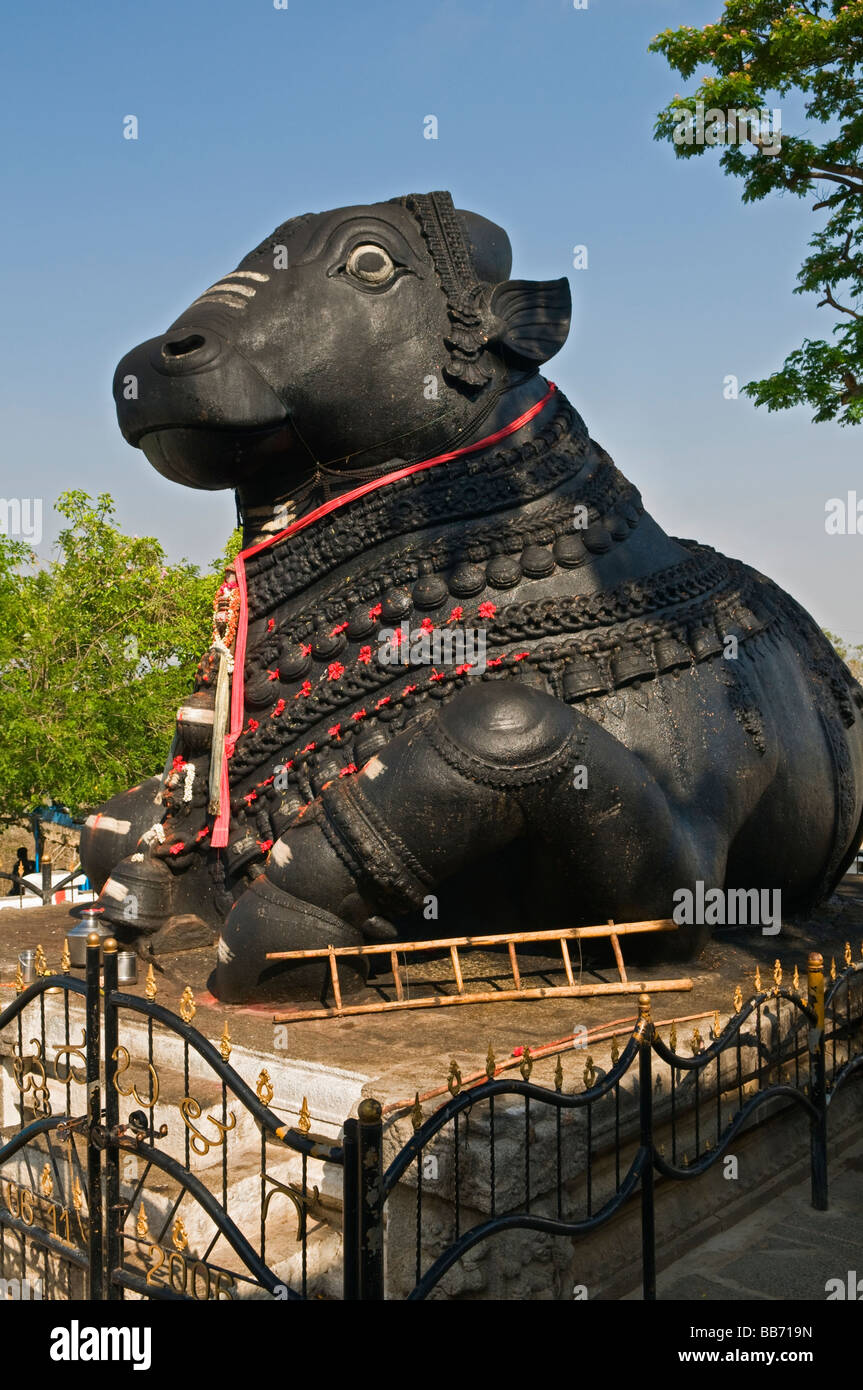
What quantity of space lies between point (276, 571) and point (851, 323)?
9.41 m

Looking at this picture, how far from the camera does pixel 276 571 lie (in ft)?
21.4

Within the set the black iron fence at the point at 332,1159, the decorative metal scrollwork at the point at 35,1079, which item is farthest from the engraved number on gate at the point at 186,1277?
the decorative metal scrollwork at the point at 35,1079

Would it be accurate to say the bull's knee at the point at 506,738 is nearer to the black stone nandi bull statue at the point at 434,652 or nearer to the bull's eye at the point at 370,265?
the black stone nandi bull statue at the point at 434,652

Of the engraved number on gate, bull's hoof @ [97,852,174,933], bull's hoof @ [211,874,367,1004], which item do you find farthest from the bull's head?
the engraved number on gate

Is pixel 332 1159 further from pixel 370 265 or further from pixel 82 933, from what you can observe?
pixel 370 265

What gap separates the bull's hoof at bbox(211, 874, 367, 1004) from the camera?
5.33 meters

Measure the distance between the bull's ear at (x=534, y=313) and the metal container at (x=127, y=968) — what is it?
3778 millimetres

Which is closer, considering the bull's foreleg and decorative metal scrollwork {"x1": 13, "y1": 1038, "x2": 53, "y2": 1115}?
decorative metal scrollwork {"x1": 13, "y1": 1038, "x2": 53, "y2": 1115}

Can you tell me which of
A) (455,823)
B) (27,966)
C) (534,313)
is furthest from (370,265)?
(27,966)

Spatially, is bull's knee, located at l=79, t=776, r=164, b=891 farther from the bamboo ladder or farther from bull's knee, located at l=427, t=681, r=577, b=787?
bull's knee, located at l=427, t=681, r=577, b=787

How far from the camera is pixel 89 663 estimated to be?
16562 mm

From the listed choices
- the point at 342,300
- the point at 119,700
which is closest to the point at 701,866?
the point at 342,300

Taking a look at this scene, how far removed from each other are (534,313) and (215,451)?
190 centimetres
